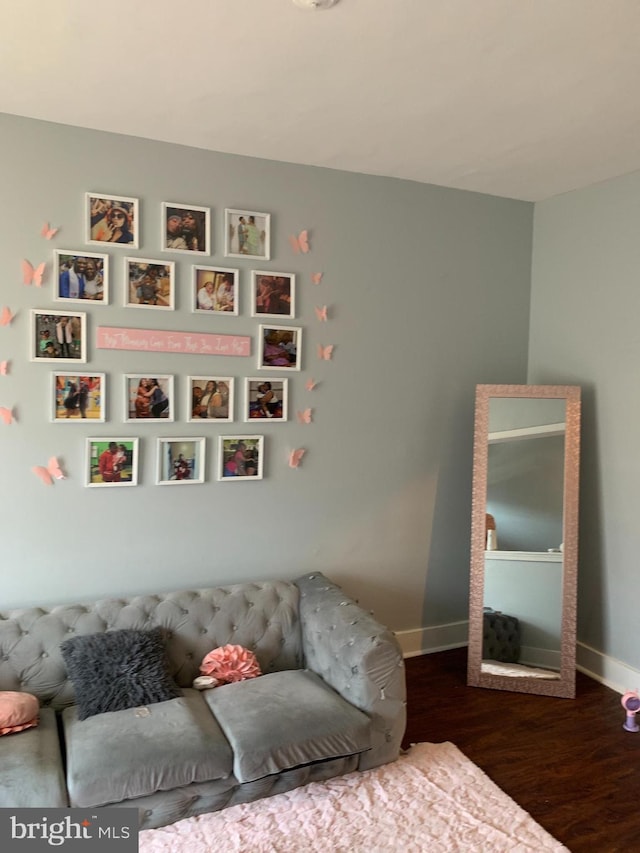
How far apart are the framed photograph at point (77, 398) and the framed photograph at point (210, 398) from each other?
40 cm

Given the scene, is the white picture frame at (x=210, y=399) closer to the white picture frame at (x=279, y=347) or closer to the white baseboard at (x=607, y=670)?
the white picture frame at (x=279, y=347)

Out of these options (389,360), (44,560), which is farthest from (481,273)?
(44,560)

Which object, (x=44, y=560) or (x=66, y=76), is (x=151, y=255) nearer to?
(x=66, y=76)

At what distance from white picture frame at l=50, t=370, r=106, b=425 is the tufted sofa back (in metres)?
0.80

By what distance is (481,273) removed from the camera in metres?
3.68

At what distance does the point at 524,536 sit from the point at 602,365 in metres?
0.98

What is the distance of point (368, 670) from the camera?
2.50m

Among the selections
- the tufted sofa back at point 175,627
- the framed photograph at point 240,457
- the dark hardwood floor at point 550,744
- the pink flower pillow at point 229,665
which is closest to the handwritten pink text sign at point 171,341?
the framed photograph at point 240,457

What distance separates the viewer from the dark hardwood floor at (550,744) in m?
2.36

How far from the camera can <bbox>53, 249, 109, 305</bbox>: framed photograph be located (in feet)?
9.12

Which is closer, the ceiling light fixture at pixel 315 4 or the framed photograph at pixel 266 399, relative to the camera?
the ceiling light fixture at pixel 315 4

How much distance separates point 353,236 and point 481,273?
0.82 m

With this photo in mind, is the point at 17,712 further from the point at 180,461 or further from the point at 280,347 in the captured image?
the point at 280,347

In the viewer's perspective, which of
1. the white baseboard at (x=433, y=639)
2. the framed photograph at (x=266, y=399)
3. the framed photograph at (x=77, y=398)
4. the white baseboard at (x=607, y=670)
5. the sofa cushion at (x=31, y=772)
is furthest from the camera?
the white baseboard at (x=433, y=639)
